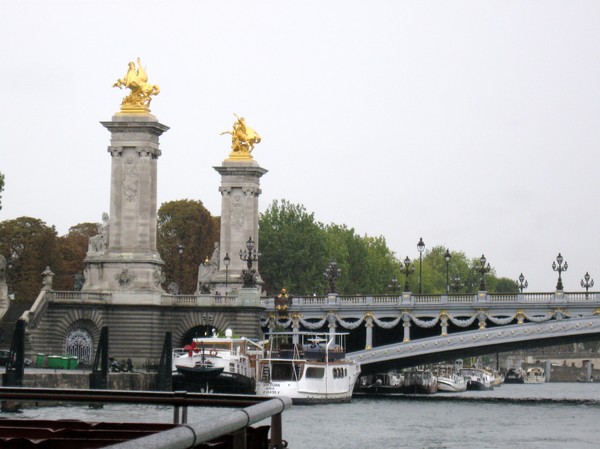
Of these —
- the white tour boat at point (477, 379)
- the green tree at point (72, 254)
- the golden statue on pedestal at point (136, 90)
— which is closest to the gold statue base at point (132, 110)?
the golden statue on pedestal at point (136, 90)

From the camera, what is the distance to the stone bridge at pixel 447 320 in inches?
2808

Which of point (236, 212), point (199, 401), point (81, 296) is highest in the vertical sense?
point (236, 212)

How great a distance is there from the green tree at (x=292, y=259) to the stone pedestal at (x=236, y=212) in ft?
64.5

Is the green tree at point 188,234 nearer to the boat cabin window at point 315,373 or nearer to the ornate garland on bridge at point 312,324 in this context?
the ornate garland on bridge at point 312,324

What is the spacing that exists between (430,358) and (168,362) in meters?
19.4

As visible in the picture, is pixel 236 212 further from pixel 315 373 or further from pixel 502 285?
pixel 502 285

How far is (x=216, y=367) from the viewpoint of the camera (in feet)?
211

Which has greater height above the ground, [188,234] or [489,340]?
[188,234]

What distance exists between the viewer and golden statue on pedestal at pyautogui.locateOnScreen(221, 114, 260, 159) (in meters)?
92.4

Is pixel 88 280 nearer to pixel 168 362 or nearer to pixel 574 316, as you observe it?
pixel 168 362

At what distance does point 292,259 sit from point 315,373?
43.1 meters

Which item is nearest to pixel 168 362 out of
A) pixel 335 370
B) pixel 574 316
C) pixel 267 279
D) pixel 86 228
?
pixel 335 370

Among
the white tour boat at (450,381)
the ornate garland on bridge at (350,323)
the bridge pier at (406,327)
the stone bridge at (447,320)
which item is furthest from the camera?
the white tour boat at (450,381)

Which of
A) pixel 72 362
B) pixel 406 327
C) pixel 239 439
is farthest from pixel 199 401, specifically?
pixel 406 327
